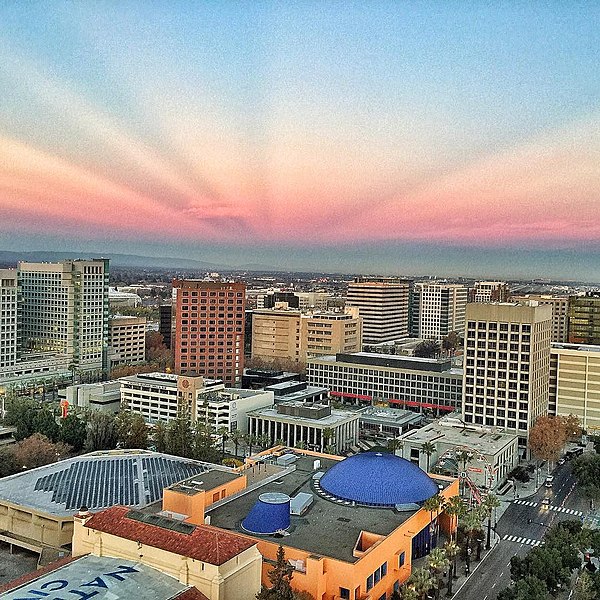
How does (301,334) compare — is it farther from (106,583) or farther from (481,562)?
(106,583)

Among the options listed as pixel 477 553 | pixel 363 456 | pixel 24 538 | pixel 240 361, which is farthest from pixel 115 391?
pixel 477 553

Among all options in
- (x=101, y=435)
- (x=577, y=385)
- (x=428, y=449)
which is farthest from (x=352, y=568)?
(x=577, y=385)

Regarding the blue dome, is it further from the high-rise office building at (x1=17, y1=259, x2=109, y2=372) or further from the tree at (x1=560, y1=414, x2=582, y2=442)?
the high-rise office building at (x1=17, y1=259, x2=109, y2=372)

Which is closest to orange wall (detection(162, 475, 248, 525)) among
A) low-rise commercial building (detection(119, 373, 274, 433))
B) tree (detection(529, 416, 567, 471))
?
low-rise commercial building (detection(119, 373, 274, 433))

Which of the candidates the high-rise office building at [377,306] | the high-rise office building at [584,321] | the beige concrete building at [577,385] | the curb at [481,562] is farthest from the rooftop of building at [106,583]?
the high-rise office building at [377,306]

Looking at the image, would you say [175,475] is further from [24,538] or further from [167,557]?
[167,557]

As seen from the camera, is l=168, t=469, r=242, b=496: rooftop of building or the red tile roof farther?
l=168, t=469, r=242, b=496: rooftop of building
